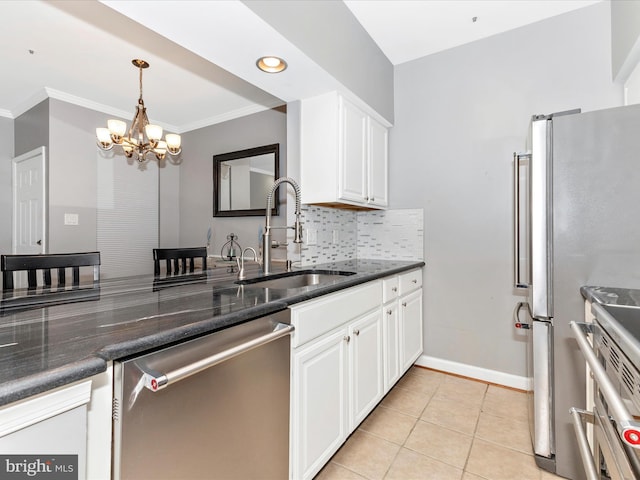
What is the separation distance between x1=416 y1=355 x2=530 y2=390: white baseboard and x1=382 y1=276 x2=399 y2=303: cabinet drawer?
92cm

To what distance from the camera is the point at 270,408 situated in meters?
1.15

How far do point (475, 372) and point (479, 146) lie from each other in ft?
5.84

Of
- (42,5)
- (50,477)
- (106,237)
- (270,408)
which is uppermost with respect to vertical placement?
(42,5)

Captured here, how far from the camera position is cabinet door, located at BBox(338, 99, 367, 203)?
2227 mm

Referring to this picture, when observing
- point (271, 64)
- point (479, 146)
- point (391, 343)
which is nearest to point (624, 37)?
point (479, 146)

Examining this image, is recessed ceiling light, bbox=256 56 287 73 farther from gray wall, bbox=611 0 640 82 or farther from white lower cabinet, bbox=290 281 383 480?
gray wall, bbox=611 0 640 82

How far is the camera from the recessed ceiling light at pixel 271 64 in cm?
178

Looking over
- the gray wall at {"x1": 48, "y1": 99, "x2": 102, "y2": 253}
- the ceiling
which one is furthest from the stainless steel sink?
the gray wall at {"x1": 48, "y1": 99, "x2": 102, "y2": 253}

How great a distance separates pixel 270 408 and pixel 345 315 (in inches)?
23.4

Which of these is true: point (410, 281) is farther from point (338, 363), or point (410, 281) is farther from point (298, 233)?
point (338, 363)

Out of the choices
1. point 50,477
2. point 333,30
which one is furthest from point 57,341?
point 333,30

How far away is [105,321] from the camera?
3.05ft

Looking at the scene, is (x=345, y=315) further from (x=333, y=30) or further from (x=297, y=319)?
(x=333, y=30)

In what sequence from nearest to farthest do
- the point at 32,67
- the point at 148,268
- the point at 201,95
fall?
the point at 32,67
the point at 201,95
the point at 148,268
